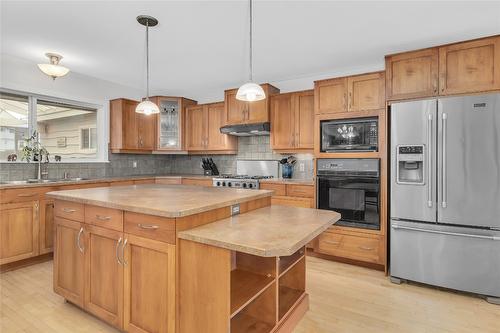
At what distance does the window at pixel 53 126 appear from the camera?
366 centimetres

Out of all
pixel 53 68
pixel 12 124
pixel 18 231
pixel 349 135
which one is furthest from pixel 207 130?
pixel 18 231

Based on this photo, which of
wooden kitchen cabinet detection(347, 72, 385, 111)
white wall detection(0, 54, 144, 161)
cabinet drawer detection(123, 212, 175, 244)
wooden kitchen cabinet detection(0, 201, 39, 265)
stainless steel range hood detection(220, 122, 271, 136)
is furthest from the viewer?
stainless steel range hood detection(220, 122, 271, 136)

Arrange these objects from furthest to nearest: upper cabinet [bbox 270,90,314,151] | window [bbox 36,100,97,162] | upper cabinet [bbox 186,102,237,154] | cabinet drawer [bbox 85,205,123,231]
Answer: upper cabinet [bbox 186,102,237,154] < window [bbox 36,100,97,162] < upper cabinet [bbox 270,90,314,151] < cabinet drawer [bbox 85,205,123,231]

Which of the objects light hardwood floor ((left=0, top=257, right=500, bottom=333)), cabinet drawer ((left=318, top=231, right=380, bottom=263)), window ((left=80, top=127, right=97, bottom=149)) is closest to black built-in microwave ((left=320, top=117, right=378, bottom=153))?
cabinet drawer ((left=318, top=231, right=380, bottom=263))

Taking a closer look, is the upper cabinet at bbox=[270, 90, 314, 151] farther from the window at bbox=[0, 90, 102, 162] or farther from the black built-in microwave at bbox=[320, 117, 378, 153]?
the window at bbox=[0, 90, 102, 162]

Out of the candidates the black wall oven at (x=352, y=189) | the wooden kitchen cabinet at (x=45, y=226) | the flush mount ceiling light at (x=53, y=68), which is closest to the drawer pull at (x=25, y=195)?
the wooden kitchen cabinet at (x=45, y=226)

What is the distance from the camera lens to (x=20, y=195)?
3176 millimetres

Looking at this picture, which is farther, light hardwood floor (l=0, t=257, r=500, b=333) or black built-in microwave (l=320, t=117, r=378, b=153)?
black built-in microwave (l=320, t=117, r=378, b=153)

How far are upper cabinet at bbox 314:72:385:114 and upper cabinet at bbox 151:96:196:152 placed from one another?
2661 millimetres

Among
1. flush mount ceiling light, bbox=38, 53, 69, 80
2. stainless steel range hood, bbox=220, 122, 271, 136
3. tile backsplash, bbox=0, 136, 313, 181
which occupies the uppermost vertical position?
flush mount ceiling light, bbox=38, 53, 69, 80

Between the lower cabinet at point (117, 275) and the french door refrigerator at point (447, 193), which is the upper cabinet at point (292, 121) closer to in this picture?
the french door refrigerator at point (447, 193)

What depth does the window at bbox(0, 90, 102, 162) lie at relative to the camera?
12.0 feet

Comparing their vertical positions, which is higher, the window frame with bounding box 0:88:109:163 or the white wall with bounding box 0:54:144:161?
the white wall with bounding box 0:54:144:161

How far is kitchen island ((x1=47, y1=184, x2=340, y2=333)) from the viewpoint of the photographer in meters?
1.50
